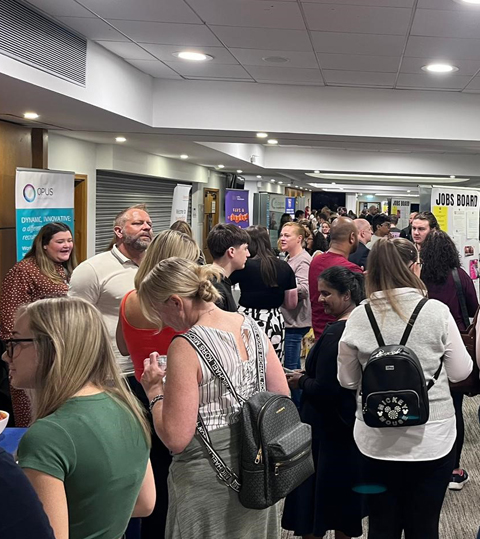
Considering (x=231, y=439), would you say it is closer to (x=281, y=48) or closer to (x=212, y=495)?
(x=212, y=495)

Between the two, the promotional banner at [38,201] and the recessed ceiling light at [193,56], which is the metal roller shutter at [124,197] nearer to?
the promotional banner at [38,201]

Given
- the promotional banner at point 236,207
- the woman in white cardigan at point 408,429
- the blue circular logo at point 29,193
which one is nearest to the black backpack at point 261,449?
the woman in white cardigan at point 408,429

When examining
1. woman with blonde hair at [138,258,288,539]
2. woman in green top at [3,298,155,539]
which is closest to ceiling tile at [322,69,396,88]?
woman with blonde hair at [138,258,288,539]

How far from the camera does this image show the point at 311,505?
304 cm

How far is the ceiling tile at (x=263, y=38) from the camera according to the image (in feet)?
13.3

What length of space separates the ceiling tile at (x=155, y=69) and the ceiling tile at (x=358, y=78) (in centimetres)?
127

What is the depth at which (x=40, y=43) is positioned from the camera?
12.7 ft

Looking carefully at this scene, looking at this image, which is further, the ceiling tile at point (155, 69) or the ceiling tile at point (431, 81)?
the ceiling tile at point (431, 81)

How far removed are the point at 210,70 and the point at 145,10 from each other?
1745mm

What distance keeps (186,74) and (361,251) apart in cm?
246

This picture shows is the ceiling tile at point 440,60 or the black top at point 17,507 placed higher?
the ceiling tile at point 440,60

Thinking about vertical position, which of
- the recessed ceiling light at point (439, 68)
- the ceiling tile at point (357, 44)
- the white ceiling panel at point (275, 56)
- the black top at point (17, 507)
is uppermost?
A: the white ceiling panel at point (275, 56)

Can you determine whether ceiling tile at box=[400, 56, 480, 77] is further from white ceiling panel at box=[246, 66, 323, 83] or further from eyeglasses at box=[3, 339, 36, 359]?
eyeglasses at box=[3, 339, 36, 359]

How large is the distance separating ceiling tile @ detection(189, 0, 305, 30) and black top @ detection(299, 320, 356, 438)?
5.79ft
